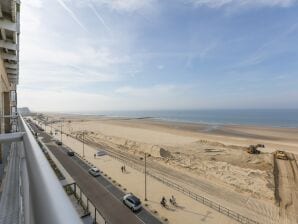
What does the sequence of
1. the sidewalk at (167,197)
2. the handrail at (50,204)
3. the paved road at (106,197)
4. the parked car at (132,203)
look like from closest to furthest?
the handrail at (50,204) < the paved road at (106,197) < the sidewalk at (167,197) < the parked car at (132,203)

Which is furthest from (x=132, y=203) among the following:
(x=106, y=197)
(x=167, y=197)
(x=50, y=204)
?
(x=50, y=204)

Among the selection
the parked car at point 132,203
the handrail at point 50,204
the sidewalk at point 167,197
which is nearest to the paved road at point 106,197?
the parked car at point 132,203

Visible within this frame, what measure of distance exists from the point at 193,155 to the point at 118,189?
51.2ft

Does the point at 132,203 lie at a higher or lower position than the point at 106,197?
higher

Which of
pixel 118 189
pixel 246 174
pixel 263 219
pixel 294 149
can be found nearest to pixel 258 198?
pixel 263 219

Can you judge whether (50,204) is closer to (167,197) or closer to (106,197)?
(106,197)

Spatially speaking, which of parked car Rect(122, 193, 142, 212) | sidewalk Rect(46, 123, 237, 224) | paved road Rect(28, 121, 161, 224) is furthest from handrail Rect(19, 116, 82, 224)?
parked car Rect(122, 193, 142, 212)

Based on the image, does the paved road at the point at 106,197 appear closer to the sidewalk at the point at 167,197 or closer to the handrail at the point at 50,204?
the sidewalk at the point at 167,197

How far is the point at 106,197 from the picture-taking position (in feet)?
50.1

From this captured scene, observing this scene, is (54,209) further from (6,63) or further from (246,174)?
(246,174)

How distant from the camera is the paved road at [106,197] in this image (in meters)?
12.7

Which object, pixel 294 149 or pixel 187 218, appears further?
pixel 294 149

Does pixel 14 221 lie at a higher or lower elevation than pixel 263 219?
higher

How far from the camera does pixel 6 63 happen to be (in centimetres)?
1090
